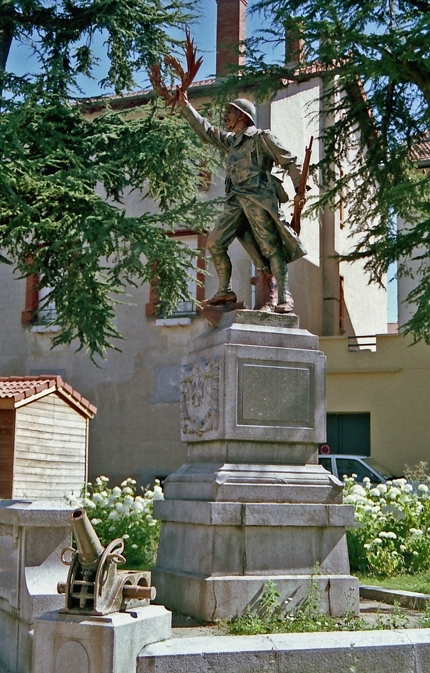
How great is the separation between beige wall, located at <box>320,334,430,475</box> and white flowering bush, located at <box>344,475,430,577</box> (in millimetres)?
11070

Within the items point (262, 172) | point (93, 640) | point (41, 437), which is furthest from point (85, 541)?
point (41, 437)

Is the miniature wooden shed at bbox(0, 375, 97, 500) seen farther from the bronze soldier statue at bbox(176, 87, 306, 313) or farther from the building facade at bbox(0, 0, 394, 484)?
the bronze soldier statue at bbox(176, 87, 306, 313)

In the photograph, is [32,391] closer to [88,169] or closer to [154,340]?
[88,169]

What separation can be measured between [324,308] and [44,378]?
916cm

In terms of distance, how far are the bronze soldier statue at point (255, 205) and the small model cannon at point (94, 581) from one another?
3021 millimetres

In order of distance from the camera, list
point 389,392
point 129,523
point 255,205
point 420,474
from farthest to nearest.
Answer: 1. point 389,392
2. point 420,474
3. point 129,523
4. point 255,205

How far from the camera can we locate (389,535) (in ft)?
30.9

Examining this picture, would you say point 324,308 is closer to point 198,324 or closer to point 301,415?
point 198,324

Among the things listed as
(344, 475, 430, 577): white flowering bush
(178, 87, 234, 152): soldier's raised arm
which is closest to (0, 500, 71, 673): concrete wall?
(178, 87, 234, 152): soldier's raised arm

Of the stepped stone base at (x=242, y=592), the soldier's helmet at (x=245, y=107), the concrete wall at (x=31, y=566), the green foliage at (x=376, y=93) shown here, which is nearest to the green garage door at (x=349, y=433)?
the green foliage at (x=376, y=93)

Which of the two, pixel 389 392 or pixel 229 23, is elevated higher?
pixel 229 23

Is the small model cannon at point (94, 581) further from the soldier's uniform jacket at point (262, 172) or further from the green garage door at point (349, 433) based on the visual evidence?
the green garage door at point (349, 433)

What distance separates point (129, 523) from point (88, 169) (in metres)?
7.39

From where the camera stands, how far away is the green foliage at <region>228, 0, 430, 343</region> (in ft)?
46.1
